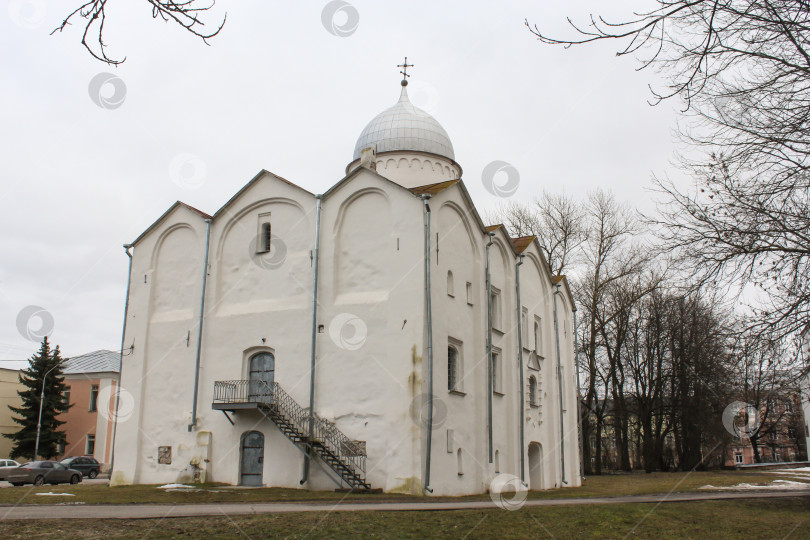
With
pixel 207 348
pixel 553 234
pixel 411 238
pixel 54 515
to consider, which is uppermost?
pixel 553 234

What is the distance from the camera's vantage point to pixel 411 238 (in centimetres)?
2038

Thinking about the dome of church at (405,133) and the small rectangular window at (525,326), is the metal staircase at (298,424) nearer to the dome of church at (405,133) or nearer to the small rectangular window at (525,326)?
the small rectangular window at (525,326)

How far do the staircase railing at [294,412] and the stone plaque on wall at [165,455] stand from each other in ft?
8.27

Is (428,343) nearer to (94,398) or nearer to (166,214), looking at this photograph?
(166,214)

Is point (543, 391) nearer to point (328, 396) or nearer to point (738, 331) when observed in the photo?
point (328, 396)

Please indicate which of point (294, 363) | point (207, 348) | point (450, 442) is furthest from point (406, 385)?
point (207, 348)

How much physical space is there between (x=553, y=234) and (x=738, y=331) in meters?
27.2

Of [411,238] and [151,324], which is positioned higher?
[411,238]

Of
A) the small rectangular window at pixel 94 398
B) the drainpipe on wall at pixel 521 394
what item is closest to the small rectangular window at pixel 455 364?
the drainpipe on wall at pixel 521 394

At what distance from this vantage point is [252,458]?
21.1 metres

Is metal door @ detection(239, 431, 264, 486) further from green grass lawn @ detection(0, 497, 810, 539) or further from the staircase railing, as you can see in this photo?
green grass lawn @ detection(0, 497, 810, 539)

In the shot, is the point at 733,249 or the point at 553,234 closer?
the point at 733,249

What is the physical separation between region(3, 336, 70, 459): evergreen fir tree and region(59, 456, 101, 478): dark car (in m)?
4.68

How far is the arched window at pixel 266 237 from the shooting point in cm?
2320
